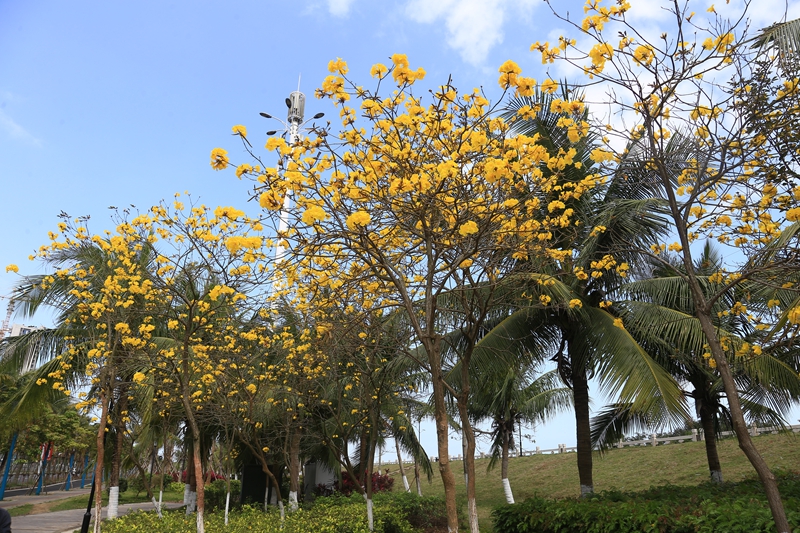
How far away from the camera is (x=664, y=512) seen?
6.07m

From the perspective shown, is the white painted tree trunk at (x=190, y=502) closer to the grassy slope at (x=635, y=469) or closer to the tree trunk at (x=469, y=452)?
the grassy slope at (x=635, y=469)

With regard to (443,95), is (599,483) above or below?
below

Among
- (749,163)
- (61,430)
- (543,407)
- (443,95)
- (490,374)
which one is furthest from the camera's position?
(61,430)

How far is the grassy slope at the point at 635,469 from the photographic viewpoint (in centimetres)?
1602

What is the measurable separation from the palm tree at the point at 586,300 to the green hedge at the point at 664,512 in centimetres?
104

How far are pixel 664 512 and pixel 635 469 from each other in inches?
583

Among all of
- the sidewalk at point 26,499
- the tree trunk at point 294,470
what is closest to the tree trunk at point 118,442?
the tree trunk at point 294,470

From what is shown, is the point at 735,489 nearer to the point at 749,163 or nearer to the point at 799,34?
Result: the point at 749,163

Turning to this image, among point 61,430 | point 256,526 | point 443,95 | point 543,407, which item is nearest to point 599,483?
point 543,407

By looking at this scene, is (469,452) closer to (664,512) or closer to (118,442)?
(664,512)

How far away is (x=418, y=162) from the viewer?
4598 mm

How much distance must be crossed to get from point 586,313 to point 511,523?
131 inches

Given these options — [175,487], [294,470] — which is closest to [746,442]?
[294,470]

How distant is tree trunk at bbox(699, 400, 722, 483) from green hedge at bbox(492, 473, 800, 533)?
1634 millimetres
